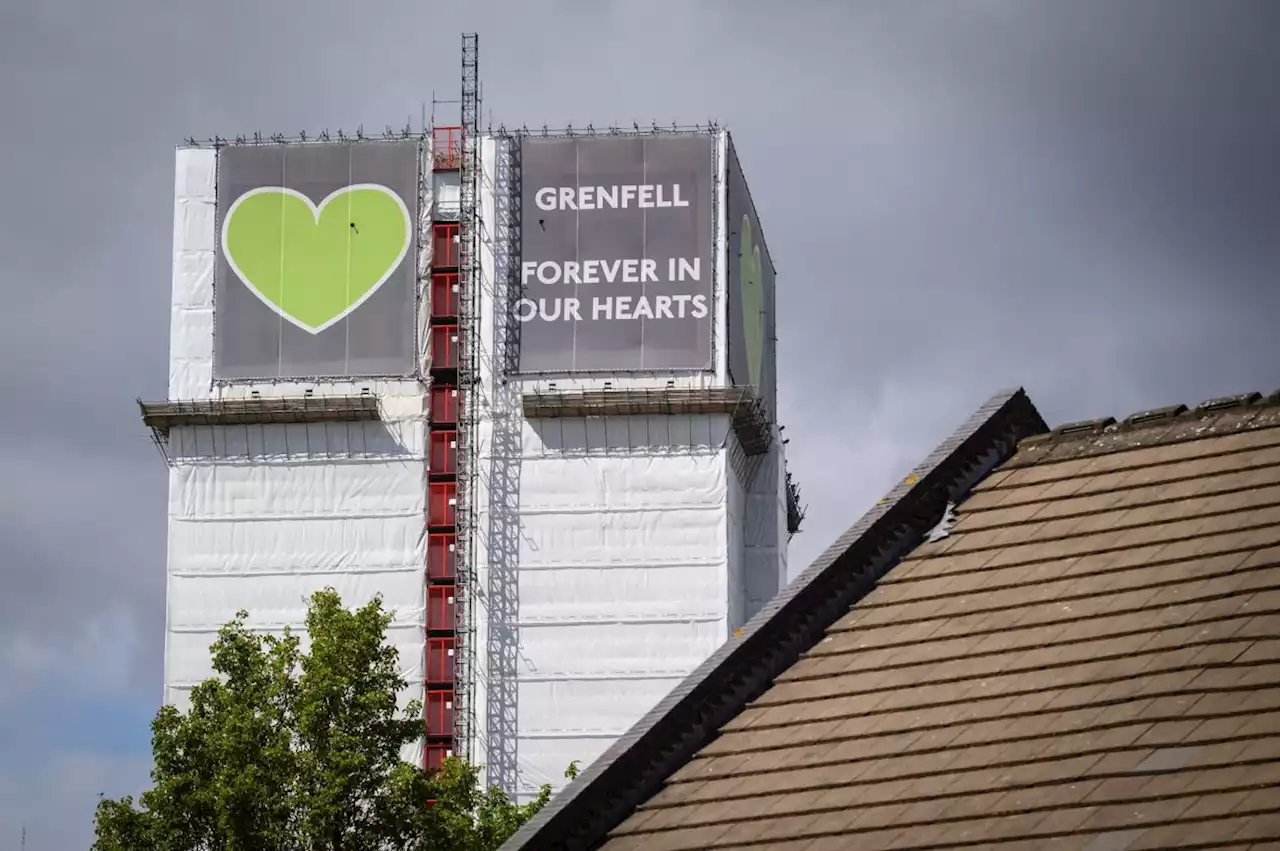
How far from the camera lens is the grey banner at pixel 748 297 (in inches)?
4353

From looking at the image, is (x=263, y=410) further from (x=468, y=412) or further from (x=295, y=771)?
(x=295, y=771)

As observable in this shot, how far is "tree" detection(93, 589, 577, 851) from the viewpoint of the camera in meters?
56.5

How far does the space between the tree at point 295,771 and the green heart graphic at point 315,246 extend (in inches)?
2068

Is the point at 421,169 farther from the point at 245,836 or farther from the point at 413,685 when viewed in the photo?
the point at 245,836

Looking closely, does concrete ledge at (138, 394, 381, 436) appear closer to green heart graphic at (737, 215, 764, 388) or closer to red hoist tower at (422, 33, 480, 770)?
red hoist tower at (422, 33, 480, 770)

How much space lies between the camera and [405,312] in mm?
111375

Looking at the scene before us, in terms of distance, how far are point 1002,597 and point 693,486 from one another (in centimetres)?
8362

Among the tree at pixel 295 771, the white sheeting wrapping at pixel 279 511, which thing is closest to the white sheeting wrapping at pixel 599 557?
the white sheeting wrapping at pixel 279 511

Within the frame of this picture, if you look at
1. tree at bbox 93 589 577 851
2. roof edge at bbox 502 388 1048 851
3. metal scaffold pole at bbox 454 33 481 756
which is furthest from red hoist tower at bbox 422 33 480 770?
roof edge at bbox 502 388 1048 851

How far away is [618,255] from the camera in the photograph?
109 m

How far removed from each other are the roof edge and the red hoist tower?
3099 inches

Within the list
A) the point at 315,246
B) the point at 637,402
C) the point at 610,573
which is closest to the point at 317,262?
the point at 315,246

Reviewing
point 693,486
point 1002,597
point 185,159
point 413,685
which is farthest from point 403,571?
point 1002,597

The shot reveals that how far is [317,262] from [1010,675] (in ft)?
301
